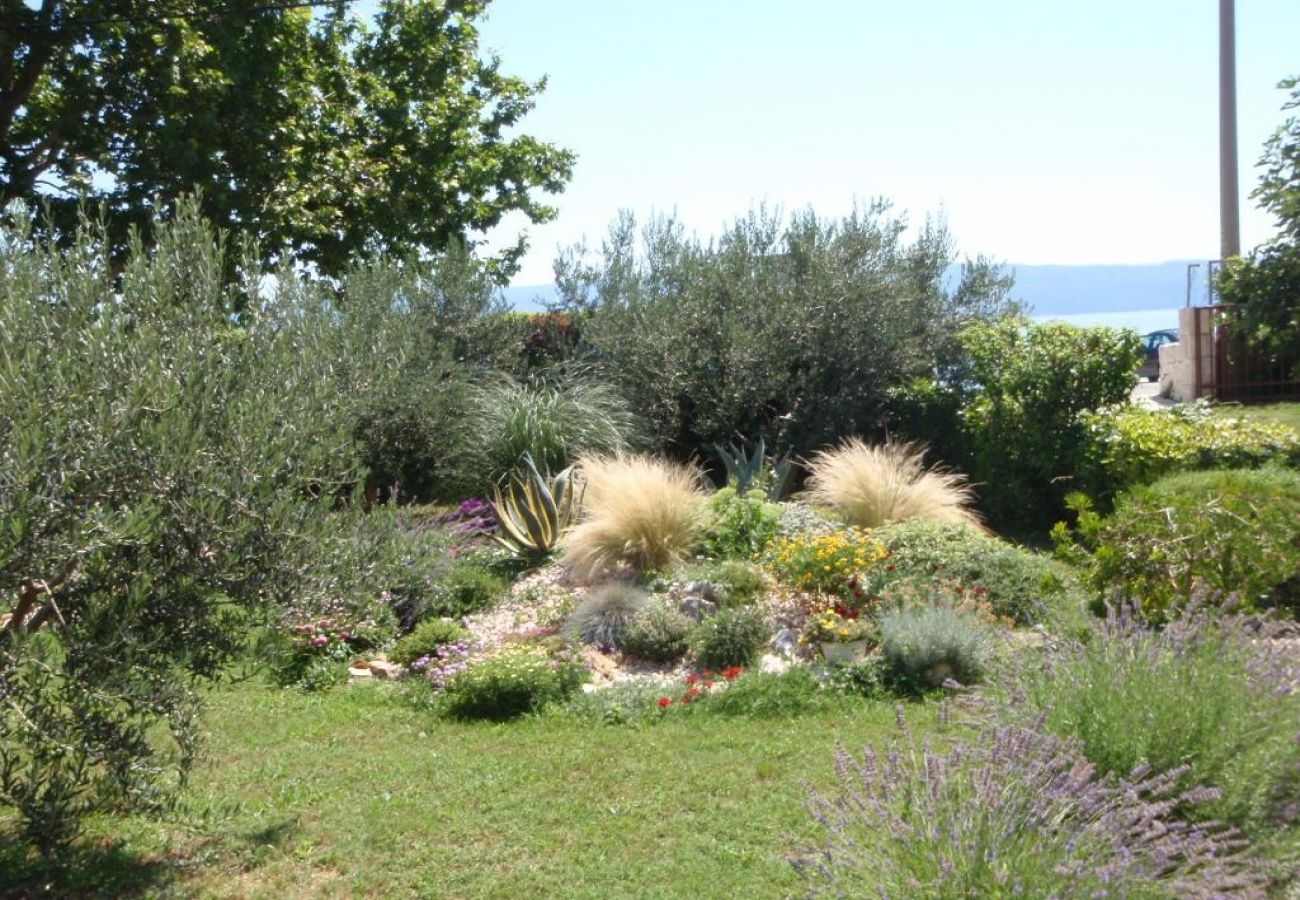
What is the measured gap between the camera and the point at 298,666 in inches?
328

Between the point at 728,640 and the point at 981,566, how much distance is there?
2053mm

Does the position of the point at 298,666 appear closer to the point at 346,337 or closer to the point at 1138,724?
the point at 346,337

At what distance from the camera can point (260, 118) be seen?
15.7 metres

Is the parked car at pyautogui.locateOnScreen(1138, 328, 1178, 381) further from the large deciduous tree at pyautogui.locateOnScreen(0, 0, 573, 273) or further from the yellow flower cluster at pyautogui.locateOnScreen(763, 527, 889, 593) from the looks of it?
the yellow flower cluster at pyautogui.locateOnScreen(763, 527, 889, 593)

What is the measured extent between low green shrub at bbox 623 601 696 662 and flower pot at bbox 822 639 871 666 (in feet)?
3.23

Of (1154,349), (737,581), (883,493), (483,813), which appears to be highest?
(1154,349)

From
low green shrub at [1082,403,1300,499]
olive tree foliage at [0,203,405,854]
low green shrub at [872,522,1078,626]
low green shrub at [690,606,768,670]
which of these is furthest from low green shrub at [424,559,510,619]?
low green shrub at [1082,403,1300,499]

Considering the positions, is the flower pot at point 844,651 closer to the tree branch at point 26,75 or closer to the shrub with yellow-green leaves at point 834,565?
the shrub with yellow-green leaves at point 834,565

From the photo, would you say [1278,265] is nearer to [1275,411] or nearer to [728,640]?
[1275,411]

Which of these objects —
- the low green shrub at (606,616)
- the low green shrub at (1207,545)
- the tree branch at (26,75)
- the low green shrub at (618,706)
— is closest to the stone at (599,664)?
the low green shrub at (606,616)

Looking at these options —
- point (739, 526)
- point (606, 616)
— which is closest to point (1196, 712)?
point (606, 616)

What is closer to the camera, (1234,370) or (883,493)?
(883,493)

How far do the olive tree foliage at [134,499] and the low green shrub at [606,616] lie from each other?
408 cm

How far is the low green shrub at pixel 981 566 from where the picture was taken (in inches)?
329
